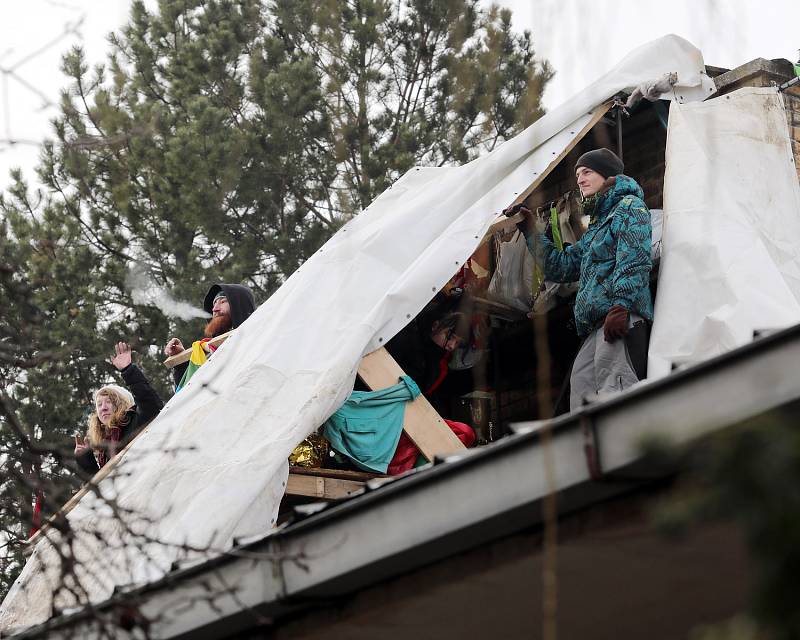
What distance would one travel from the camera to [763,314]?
5773mm

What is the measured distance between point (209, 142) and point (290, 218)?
1.67 m

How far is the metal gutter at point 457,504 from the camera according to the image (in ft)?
8.46

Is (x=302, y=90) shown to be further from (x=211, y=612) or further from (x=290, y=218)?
(x=211, y=612)

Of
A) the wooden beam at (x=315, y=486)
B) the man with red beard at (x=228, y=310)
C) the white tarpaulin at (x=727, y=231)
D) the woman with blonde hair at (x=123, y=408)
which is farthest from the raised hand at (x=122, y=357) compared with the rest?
the white tarpaulin at (x=727, y=231)

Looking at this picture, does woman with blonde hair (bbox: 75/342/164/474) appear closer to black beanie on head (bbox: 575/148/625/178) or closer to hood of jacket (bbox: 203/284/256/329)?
hood of jacket (bbox: 203/284/256/329)

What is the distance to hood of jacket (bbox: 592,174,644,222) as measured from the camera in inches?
237

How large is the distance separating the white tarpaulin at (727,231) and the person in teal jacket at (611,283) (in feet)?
0.36

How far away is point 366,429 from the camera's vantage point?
611 cm

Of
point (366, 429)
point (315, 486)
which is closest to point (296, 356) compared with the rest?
point (366, 429)

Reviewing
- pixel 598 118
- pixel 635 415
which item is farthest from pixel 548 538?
pixel 598 118

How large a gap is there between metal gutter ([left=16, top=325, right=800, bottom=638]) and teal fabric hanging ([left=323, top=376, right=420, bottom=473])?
2.34m

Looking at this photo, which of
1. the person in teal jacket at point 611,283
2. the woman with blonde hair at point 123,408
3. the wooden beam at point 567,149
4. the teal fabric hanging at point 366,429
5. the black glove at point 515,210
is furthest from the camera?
the woman with blonde hair at point 123,408

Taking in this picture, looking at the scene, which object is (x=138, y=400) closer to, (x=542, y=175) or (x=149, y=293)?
(x=542, y=175)

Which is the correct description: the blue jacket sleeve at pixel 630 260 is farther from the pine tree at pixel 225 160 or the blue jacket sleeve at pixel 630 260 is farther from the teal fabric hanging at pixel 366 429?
the pine tree at pixel 225 160
